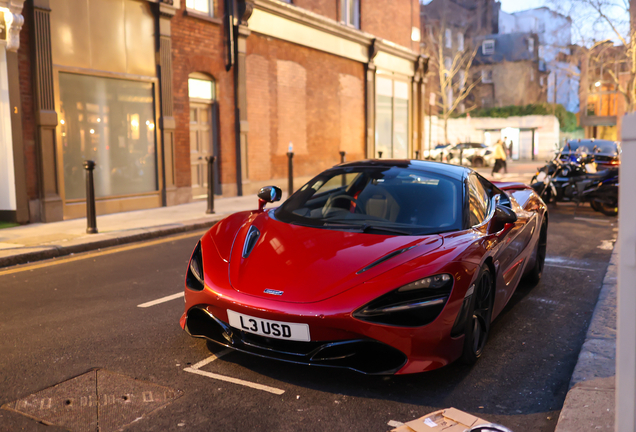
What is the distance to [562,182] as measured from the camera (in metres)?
13.5

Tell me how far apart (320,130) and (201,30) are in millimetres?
6868

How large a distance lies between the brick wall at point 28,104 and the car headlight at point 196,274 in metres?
8.18

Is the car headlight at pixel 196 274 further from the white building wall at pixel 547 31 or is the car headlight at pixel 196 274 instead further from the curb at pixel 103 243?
the white building wall at pixel 547 31

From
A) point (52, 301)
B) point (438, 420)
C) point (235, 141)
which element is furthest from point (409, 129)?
point (438, 420)

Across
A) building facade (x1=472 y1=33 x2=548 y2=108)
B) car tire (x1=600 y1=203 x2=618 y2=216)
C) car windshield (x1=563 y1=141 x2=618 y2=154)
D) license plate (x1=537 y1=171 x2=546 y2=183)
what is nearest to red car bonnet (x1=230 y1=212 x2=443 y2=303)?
car tire (x1=600 y1=203 x2=618 y2=216)

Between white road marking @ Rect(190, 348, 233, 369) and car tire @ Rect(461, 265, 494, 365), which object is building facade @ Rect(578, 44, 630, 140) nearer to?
car tire @ Rect(461, 265, 494, 365)

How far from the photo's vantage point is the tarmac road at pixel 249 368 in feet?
10.6

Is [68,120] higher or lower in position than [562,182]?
higher

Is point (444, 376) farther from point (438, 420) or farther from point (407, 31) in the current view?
point (407, 31)

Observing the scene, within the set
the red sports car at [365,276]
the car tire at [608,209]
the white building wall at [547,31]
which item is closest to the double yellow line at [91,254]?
the red sports car at [365,276]

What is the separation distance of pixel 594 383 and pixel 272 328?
1960mm

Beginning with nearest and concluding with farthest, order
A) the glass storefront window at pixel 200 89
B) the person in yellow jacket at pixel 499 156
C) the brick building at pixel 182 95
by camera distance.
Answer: the brick building at pixel 182 95 < the glass storefront window at pixel 200 89 < the person in yellow jacket at pixel 499 156

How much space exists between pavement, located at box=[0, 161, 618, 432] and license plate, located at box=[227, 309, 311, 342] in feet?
4.66

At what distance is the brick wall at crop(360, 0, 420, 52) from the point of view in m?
23.8
